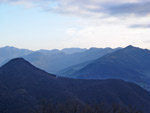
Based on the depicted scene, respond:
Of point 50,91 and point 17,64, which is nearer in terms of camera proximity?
point 50,91

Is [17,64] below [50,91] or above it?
above

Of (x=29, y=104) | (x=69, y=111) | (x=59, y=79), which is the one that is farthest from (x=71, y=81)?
(x=69, y=111)

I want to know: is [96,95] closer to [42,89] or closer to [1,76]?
[42,89]

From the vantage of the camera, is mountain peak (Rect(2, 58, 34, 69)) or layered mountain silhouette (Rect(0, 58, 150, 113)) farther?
mountain peak (Rect(2, 58, 34, 69))

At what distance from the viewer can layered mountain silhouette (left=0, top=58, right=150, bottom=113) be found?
9806 centimetres

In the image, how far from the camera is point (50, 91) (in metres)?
113

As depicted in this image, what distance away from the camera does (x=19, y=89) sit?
11094cm

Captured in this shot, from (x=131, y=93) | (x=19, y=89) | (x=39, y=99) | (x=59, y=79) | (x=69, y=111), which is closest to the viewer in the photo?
(x=69, y=111)

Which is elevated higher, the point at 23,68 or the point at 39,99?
the point at 23,68

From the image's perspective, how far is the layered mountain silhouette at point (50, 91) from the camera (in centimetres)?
9806

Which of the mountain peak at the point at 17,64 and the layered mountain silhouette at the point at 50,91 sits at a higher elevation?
the mountain peak at the point at 17,64

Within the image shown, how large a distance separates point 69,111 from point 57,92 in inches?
1621

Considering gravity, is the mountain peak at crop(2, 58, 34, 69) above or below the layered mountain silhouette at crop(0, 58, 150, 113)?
above

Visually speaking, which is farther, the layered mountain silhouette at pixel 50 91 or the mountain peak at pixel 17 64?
the mountain peak at pixel 17 64
